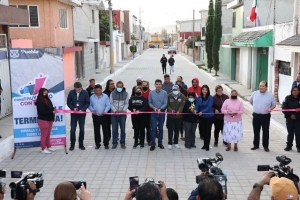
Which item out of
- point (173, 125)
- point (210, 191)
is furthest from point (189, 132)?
point (210, 191)

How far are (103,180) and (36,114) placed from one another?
276cm

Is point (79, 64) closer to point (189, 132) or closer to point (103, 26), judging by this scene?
point (103, 26)

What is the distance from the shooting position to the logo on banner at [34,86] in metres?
9.04

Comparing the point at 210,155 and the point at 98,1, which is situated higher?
the point at 98,1

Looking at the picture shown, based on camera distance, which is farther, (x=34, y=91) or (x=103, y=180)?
(x=34, y=91)

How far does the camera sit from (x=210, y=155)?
9.32 m

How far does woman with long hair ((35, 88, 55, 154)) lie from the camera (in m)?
8.97

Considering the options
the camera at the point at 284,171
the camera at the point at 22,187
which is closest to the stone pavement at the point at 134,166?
the camera at the point at 284,171

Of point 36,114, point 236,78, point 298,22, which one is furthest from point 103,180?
point 236,78

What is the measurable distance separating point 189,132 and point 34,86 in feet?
13.4

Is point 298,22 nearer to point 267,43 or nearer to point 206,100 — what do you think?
point 267,43

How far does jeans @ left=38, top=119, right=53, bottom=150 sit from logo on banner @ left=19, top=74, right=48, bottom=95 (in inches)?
29.1

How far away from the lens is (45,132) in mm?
9281

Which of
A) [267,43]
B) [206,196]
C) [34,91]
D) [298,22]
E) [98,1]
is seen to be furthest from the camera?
[98,1]
